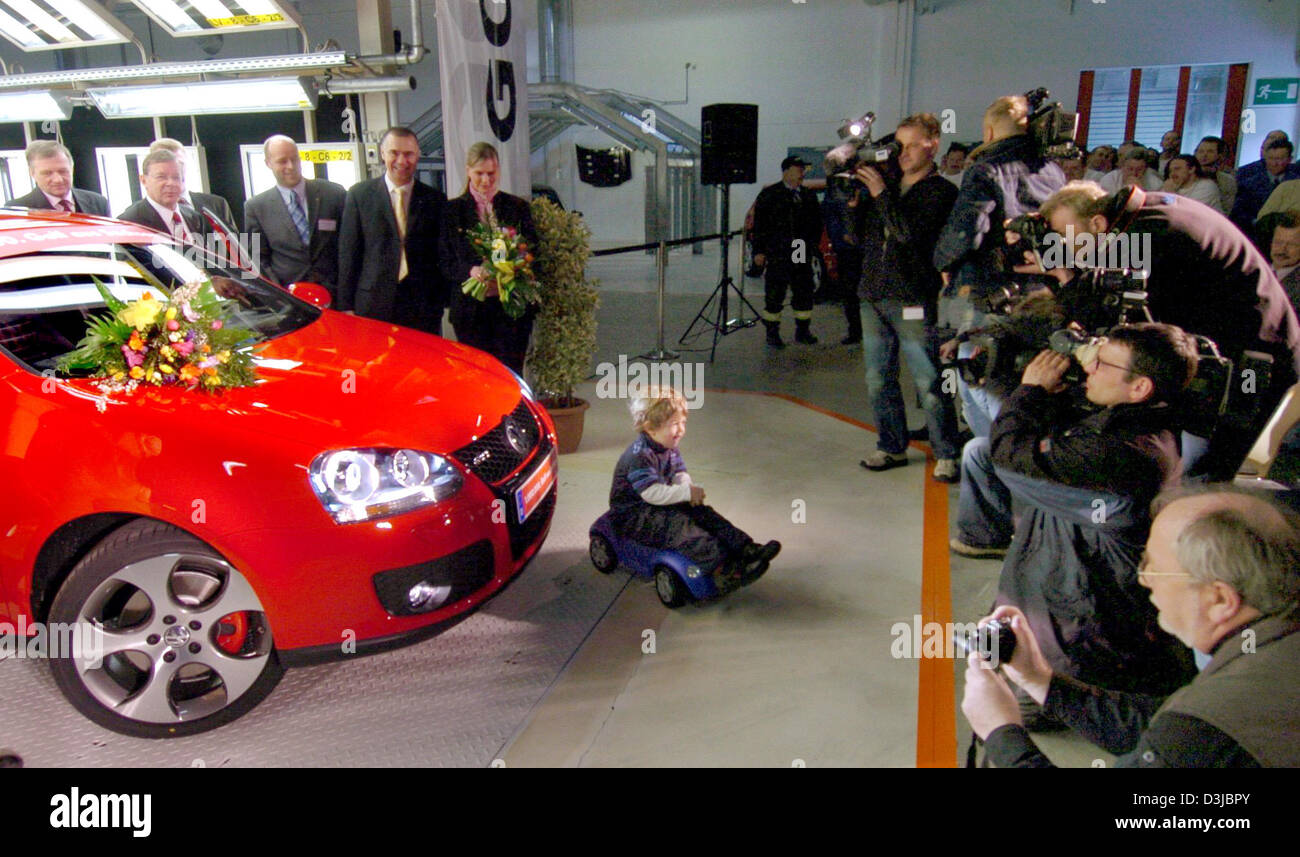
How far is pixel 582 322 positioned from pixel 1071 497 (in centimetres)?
286

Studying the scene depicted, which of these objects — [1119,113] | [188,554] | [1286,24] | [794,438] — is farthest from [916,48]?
[188,554]

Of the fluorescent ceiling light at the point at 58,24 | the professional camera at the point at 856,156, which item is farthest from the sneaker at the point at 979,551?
the fluorescent ceiling light at the point at 58,24

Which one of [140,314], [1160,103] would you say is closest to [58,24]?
[140,314]

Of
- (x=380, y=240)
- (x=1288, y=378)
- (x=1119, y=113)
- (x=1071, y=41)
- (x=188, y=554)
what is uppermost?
(x=1071, y=41)

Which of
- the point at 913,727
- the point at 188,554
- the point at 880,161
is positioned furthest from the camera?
the point at 880,161

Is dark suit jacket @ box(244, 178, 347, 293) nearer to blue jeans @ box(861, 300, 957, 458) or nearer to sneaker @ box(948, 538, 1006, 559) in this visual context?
blue jeans @ box(861, 300, 957, 458)

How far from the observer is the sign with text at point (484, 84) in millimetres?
4574

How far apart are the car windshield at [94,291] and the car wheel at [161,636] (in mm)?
656

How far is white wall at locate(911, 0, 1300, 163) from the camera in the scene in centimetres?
1210

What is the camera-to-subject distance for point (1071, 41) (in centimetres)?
1314

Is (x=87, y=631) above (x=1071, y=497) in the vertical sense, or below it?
below

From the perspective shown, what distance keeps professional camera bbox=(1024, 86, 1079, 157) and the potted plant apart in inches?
88.3

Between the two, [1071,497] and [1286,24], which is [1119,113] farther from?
[1071,497]

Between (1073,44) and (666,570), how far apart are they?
538 inches
